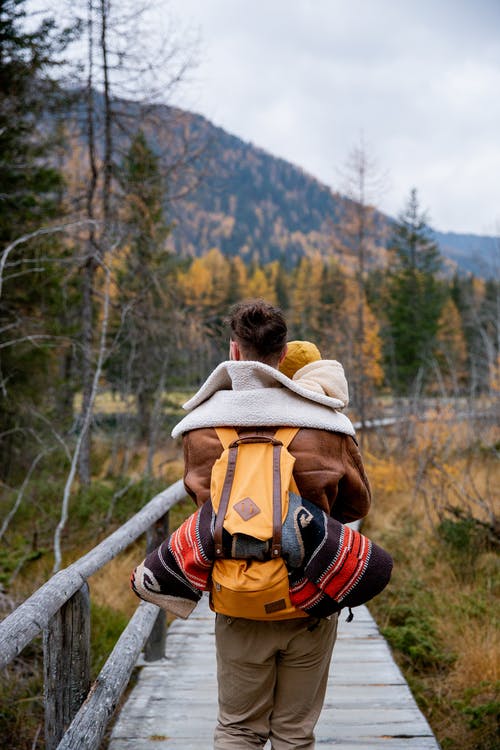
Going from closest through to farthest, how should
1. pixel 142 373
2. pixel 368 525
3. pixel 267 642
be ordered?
pixel 267 642 < pixel 368 525 < pixel 142 373

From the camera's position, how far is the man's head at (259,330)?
196 cm

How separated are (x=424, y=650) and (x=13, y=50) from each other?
374 inches

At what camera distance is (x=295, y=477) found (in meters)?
1.88

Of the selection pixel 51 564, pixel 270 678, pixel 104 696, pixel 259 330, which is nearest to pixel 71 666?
pixel 104 696

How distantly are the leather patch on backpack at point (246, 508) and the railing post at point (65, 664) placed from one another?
874 millimetres

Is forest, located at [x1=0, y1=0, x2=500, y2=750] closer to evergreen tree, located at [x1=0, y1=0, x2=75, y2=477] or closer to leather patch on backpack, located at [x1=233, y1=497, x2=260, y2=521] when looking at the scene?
evergreen tree, located at [x1=0, y1=0, x2=75, y2=477]

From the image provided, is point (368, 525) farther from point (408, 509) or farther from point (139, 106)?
point (139, 106)

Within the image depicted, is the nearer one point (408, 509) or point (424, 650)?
point (424, 650)

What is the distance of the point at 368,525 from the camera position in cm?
870

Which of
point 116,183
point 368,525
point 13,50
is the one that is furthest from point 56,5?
point 368,525

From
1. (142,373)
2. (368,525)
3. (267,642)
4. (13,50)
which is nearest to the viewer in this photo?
(267,642)

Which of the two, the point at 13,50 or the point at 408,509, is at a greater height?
the point at 13,50

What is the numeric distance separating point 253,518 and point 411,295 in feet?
140

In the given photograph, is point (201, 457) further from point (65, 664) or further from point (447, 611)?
point (447, 611)
